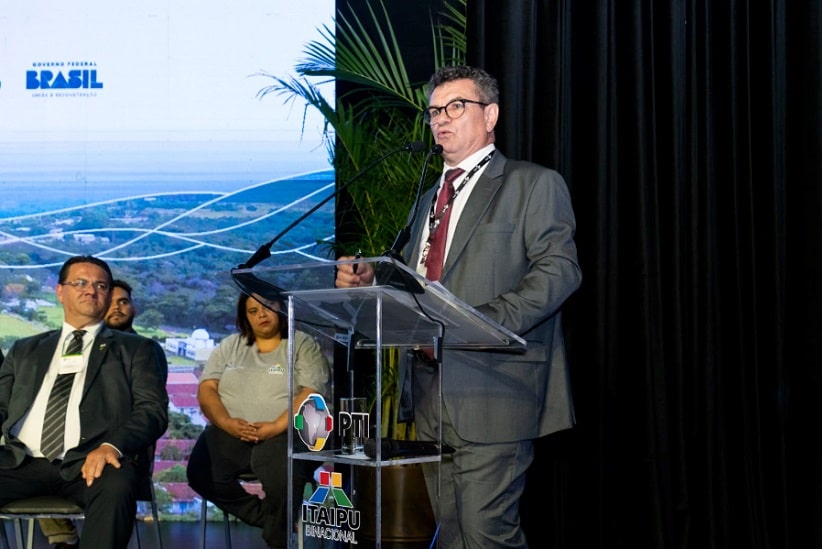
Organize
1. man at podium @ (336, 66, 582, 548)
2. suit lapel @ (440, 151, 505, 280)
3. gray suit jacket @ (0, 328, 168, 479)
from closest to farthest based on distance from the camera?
man at podium @ (336, 66, 582, 548), suit lapel @ (440, 151, 505, 280), gray suit jacket @ (0, 328, 168, 479)

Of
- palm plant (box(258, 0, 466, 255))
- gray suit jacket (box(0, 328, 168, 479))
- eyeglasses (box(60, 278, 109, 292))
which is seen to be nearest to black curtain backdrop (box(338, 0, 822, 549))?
palm plant (box(258, 0, 466, 255))

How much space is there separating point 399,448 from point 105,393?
2.07 m

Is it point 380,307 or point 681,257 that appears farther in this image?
point 681,257

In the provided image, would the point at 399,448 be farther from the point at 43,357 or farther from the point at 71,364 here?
the point at 43,357

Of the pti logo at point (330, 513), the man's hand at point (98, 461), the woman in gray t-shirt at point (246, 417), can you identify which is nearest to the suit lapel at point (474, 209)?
the pti logo at point (330, 513)

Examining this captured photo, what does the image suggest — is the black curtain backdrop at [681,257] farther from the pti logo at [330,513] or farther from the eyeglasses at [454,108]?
the pti logo at [330,513]

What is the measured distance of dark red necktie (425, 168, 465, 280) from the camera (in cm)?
276

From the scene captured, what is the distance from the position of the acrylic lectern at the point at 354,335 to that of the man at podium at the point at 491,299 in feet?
0.45

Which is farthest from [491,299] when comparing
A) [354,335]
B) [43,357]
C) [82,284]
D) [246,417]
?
[246,417]

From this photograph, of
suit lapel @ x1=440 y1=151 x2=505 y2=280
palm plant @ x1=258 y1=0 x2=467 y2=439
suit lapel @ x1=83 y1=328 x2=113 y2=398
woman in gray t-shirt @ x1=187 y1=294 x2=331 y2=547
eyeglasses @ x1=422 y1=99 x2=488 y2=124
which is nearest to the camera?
suit lapel @ x1=440 y1=151 x2=505 y2=280

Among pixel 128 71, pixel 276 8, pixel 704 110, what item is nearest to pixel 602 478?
pixel 704 110

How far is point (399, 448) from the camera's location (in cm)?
211

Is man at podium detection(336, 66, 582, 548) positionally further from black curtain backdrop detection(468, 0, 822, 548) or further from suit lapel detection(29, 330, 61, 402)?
suit lapel detection(29, 330, 61, 402)

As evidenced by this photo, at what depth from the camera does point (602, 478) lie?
3.98 meters
